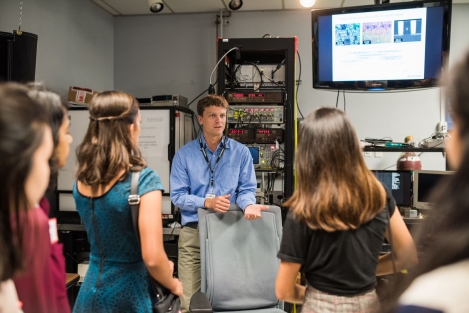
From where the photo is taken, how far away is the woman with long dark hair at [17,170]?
62cm

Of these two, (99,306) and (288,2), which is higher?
(288,2)

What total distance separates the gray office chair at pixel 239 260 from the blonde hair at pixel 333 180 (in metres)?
0.77

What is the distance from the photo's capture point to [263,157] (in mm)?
2895

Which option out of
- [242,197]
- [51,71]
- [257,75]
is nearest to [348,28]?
[257,75]

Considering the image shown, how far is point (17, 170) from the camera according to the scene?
63 cm

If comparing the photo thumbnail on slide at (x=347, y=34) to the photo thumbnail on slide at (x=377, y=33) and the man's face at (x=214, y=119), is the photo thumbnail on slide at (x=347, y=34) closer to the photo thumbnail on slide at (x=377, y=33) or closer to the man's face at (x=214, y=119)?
the photo thumbnail on slide at (x=377, y=33)

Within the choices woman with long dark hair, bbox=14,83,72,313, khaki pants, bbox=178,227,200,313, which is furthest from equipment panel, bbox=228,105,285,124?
woman with long dark hair, bbox=14,83,72,313

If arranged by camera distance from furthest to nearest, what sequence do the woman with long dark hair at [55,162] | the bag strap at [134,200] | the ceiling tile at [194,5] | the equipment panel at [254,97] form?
the ceiling tile at [194,5], the equipment panel at [254,97], the bag strap at [134,200], the woman with long dark hair at [55,162]

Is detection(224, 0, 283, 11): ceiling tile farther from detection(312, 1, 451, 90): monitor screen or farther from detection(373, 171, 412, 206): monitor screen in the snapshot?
detection(373, 171, 412, 206): monitor screen

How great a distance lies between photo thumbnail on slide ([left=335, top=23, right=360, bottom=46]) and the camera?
244 cm

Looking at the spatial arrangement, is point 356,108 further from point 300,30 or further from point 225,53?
point 225,53

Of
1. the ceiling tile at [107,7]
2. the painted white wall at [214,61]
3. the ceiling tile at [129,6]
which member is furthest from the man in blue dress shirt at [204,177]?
the ceiling tile at [107,7]

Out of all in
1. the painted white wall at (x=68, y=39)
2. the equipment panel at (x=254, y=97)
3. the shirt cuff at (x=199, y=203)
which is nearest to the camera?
the shirt cuff at (x=199, y=203)

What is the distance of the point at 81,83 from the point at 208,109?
2096 millimetres
